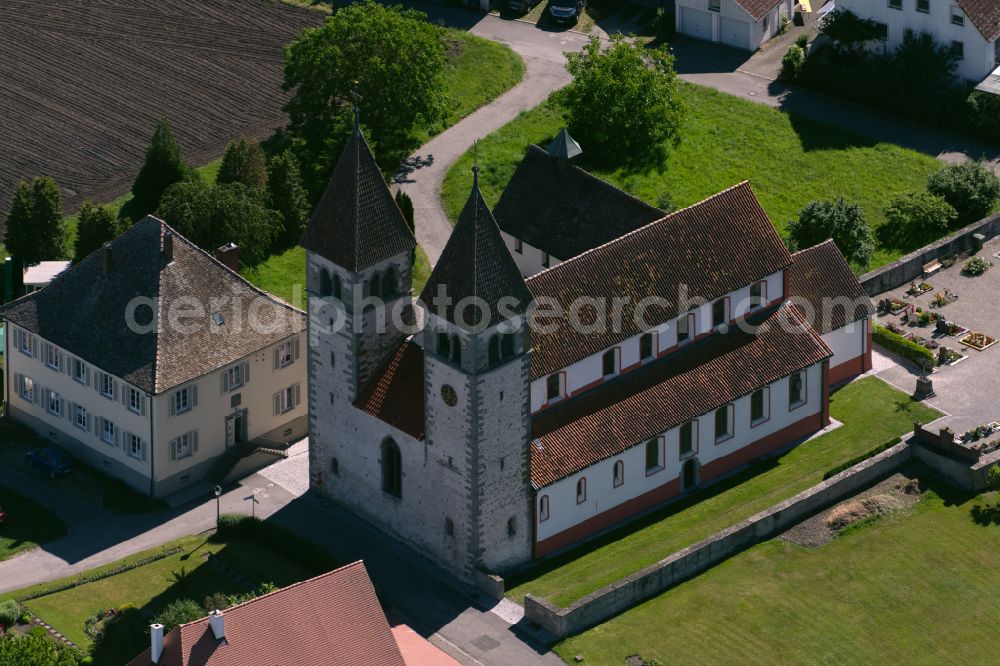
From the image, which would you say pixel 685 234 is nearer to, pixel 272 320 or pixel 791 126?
pixel 272 320

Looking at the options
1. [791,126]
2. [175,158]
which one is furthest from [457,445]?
[791,126]

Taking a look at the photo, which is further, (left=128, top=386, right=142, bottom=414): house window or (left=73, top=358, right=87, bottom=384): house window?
(left=73, top=358, right=87, bottom=384): house window

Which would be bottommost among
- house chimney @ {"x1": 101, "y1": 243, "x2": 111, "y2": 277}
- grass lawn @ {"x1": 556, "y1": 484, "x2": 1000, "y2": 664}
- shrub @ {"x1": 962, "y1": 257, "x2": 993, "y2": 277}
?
grass lawn @ {"x1": 556, "y1": 484, "x2": 1000, "y2": 664}

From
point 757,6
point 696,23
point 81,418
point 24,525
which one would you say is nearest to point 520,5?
point 696,23

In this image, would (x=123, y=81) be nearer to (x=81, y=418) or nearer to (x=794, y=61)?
(x=81, y=418)

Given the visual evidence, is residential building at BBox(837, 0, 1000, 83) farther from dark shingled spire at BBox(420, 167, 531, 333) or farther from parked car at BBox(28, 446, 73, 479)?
parked car at BBox(28, 446, 73, 479)

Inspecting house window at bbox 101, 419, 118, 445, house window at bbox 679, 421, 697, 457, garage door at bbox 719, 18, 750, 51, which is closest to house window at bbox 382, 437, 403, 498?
house window at bbox 679, 421, 697, 457
